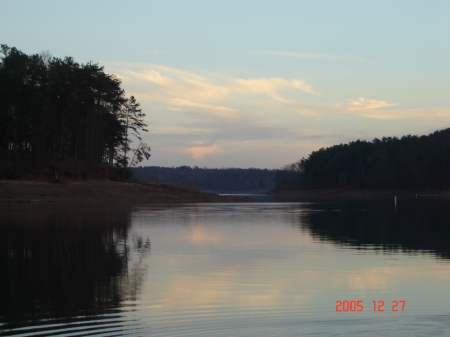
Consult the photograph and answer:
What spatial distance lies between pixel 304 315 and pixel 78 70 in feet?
Answer: 210

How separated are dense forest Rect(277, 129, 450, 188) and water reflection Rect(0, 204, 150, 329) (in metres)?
110

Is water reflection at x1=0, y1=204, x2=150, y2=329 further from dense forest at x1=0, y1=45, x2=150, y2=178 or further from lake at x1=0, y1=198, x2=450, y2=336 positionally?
dense forest at x1=0, y1=45, x2=150, y2=178

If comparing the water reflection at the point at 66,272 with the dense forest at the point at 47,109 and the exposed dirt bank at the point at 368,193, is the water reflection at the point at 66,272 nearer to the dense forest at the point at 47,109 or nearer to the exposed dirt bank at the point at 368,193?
the dense forest at the point at 47,109

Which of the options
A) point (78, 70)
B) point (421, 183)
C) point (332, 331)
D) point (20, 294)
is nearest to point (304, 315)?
point (332, 331)

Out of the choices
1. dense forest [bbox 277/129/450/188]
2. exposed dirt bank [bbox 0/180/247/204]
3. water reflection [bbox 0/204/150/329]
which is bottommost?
water reflection [bbox 0/204/150/329]

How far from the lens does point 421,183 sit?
125 metres

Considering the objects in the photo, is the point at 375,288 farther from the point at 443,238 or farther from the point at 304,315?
the point at 443,238

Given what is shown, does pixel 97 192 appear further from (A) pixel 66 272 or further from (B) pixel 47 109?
(A) pixel 66 272

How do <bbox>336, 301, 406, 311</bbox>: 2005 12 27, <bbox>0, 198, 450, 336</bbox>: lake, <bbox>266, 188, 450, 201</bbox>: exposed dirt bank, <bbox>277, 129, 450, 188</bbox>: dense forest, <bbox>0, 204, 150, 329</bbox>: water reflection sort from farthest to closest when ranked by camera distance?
<bbox>277, 129, 450, 188</bbox>: dense forest, <bbox>266, 188, 450, 201</bbox>: exposed dirt bank, <bbox>0, 204, 150, 329</bbox>: water reflection, <bbox>336, 301, 406, 311</bbox>: 2005 12 27, <bbox>0, 198, 450, 336</bbox>: lake

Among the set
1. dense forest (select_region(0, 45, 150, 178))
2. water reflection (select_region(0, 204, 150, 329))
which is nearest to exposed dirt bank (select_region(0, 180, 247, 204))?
dense forest (select_region(0, 45, 150, 178))

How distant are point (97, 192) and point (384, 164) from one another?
9748 centimetres

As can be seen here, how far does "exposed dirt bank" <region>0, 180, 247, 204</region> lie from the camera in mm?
54625

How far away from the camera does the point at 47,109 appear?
65500 mm

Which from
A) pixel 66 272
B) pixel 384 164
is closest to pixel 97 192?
pixel 66 272
